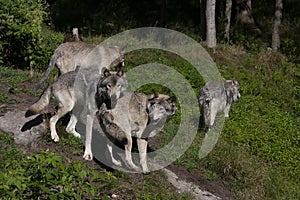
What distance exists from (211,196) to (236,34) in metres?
12.0

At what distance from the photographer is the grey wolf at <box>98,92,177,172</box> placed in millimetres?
9633

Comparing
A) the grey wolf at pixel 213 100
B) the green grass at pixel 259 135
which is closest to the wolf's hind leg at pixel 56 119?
the green grass at pixel 259 135

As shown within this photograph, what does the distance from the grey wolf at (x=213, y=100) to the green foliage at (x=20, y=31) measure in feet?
13.9

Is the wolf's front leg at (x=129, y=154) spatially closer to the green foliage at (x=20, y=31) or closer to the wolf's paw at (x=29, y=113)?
the wolf's paw at (x=29, y=113)

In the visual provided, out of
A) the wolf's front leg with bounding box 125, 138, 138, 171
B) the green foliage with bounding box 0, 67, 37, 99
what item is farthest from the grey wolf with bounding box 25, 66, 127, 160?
the green foliage with bounding box 0, 67, 37, 99

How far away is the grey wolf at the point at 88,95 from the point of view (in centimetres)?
930

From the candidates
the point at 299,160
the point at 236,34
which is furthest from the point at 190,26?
the point at 299,160

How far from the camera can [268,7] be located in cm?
2553

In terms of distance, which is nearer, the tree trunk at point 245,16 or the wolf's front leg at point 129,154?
the wolf's front leg at point 129,154

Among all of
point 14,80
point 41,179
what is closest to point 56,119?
point 14,80

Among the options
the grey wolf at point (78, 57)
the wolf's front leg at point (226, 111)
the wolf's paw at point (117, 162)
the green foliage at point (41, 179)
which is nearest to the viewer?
the green foliage at point (41, 179)

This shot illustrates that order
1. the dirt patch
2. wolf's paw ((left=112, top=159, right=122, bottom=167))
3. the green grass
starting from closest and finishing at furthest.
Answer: wolf's paw ((left=112, top=159, right=122, bottom=167)) → the dirt patch → the green grass

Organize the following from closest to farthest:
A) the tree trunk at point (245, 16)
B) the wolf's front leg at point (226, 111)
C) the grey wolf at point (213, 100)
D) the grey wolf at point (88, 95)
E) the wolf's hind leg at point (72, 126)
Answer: the grey wolf at point (88, 95)
the wolf's hind leg at point (72, 126)
the grey wolf at point (213, 100)
the wolf's front leg at point (226, 111)
the tree trunk at point (245, 16)

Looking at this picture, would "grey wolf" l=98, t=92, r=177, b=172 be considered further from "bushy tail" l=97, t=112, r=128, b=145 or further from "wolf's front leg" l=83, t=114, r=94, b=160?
"wolf's front leg" l=83, t=114, r=94, b=160
